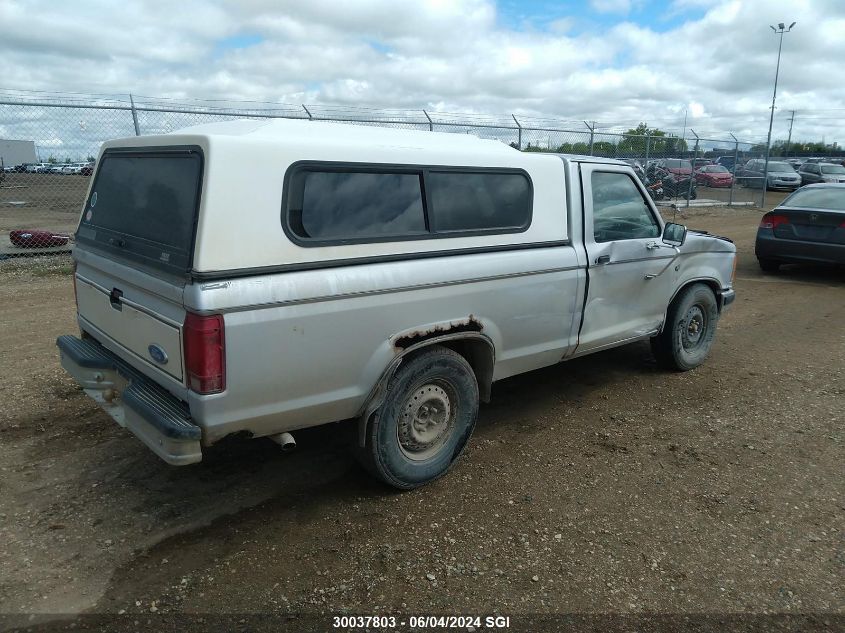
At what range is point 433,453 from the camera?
3.79 metres

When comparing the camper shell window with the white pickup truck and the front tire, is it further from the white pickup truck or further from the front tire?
the front tire

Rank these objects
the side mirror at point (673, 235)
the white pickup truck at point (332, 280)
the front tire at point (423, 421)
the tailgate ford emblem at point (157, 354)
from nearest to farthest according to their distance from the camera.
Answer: the white pickup truck at point (332, 280) → the tailgate ford emblem at point (157, 354) → the front tire at point (423, 421) → the side mirror at point (673, 235)

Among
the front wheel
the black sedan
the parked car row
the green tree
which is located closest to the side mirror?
the front wheel

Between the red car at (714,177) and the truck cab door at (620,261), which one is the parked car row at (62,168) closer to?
the truck cab door at (620,261)

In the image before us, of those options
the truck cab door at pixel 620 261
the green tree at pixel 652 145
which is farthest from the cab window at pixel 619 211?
the green tree at pixel 652 145

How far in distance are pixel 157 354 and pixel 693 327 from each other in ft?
15.3

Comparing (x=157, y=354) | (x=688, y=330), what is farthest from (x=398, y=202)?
(x=688, y=330)

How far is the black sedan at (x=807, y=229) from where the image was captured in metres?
9.34

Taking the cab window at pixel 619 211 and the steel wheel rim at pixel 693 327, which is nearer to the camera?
the cab window at pixel 619 211

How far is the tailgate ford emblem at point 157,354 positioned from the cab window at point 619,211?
9.73ft

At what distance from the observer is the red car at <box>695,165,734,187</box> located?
26297mm

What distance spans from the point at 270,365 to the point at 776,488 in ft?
10.2

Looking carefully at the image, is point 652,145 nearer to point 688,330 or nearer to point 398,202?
point 688,330

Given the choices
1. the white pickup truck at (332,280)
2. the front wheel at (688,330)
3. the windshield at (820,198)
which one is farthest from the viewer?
the windshield at (820,198)
